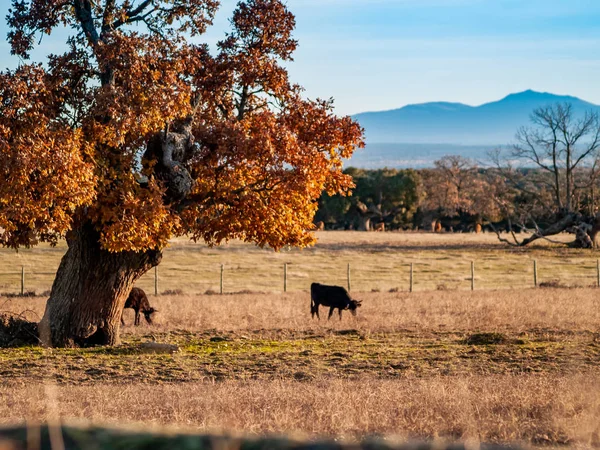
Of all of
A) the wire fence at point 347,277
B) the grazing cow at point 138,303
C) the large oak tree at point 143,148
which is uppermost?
the large oak tree at point 143,148

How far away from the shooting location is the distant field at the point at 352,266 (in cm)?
3903

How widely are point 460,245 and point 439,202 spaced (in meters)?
25.5

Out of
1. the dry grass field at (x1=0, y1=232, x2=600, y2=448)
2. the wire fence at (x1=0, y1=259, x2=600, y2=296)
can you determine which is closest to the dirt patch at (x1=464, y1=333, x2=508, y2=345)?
the dry grass field at (x1=0, y1=232, x2=600, y2=448)

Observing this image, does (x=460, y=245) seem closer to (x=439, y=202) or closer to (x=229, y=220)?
(x=439, y=202)

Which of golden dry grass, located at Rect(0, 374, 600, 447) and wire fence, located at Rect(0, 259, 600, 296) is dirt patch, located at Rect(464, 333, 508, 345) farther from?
wire fence, located at Rect(0, 259, 600, 296)

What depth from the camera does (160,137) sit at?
18.9 m

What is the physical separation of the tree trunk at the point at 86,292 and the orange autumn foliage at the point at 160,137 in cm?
90

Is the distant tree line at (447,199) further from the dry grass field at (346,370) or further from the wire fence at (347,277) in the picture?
the dry grass field at (346,370)

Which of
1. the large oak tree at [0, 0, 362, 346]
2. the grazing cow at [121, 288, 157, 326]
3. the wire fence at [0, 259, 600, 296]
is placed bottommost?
the wire fence at [0, 259, 600, 296]

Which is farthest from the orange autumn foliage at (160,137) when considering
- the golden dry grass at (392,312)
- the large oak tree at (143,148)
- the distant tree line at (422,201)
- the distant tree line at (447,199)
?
the distant tree line at (422,201)

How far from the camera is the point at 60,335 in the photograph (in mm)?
19328

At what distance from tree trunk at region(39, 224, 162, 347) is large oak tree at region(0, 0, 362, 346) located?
0.03 meters

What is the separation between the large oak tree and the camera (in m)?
16.8

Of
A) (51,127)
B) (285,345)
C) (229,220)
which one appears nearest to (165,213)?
(229,220)
